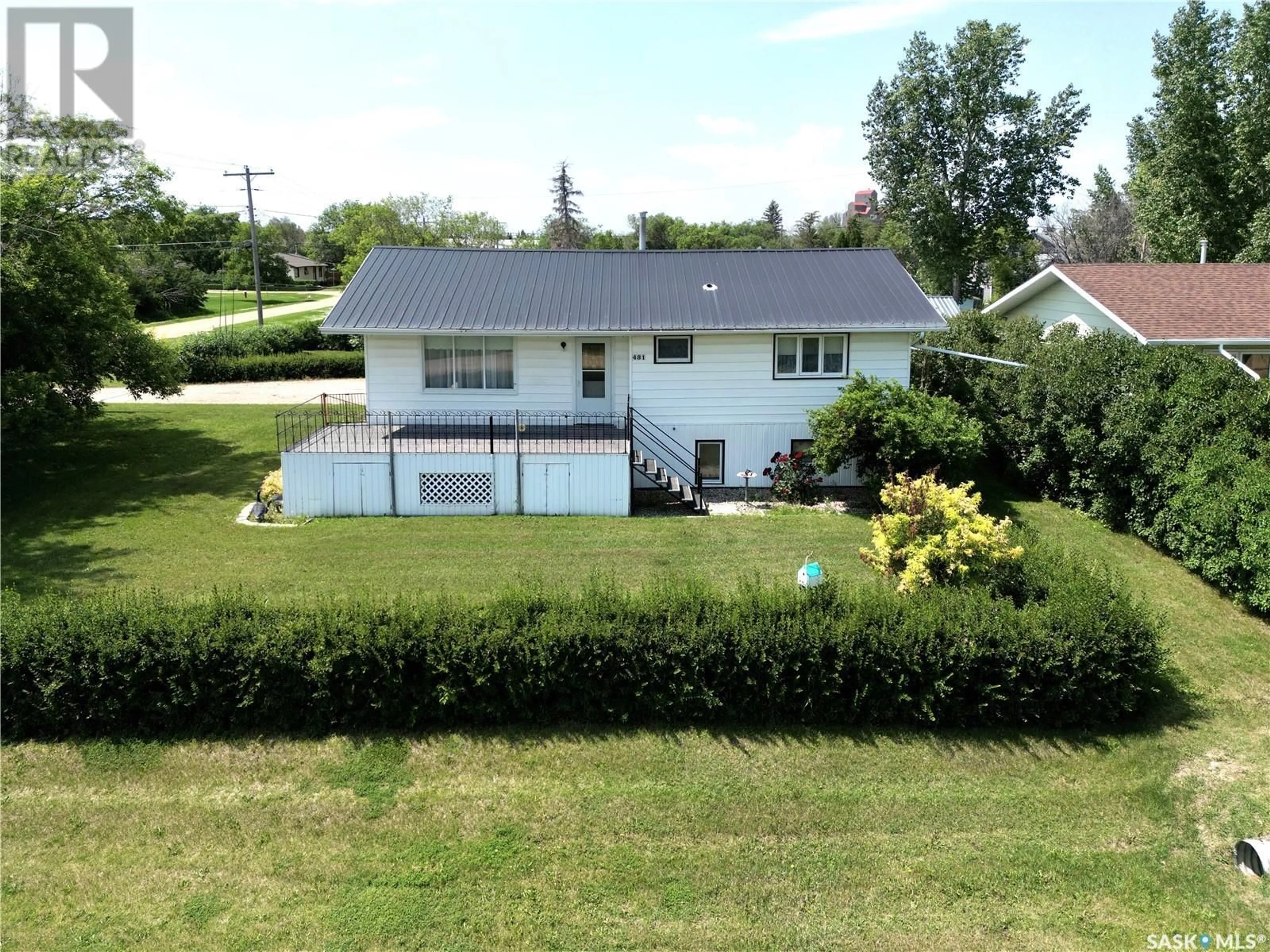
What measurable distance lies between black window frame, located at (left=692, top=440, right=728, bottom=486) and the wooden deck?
158 centimetres

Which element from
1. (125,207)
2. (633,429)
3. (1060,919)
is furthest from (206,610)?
(125,207)

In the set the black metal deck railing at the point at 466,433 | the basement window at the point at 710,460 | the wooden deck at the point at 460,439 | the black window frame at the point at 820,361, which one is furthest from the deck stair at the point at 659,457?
the black window frame at the point at 820,361

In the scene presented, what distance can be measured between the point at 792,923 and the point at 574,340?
13462 millimetres

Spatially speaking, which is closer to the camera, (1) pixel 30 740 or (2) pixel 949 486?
(1) pixel 30 740

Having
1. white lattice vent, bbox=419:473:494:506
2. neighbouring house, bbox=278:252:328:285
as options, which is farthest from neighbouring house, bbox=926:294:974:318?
neighbouring house, bbox=278:252:328:285

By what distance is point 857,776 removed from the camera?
813cm

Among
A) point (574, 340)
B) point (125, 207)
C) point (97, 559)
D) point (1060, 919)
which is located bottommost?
point (1060, 919)

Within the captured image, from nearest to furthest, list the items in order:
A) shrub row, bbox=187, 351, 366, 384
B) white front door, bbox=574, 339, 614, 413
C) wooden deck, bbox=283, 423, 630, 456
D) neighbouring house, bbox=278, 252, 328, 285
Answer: wooden deck, bbox=283, 423, 630, 456 → white front door, bbox=574, 339, 614, 413 → shrub row, bbox=187, 351, 366, 384 → neighbouring house, bbox=278, 252, 328, 285

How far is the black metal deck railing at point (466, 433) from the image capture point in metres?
16.2

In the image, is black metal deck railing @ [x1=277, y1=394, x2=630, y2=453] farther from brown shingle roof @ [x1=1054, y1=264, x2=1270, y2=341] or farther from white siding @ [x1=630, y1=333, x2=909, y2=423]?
brown shingle roof @ [x1=1054, y1=264, x2=1270, y2=341]

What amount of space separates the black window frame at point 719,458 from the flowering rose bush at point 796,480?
3.57 ft

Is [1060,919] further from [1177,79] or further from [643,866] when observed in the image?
[1177,79]

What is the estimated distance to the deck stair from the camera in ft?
57.1

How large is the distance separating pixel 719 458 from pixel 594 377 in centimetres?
309
